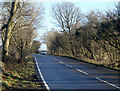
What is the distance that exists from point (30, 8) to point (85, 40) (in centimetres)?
1542

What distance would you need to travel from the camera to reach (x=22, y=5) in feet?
66.7

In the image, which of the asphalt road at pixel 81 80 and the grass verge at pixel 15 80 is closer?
the grass verge at pixel 15 80

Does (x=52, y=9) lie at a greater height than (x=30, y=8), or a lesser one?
greater

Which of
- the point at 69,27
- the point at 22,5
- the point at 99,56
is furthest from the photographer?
the point at 69,27

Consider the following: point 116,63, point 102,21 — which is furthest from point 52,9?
point 116,63

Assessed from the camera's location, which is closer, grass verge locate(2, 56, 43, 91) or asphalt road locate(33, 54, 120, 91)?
grass verge locate(2, 56, 43, 91)

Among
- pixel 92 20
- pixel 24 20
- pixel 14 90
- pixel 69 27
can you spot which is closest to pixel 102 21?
pixel 92 20

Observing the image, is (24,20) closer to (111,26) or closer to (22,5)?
Result: (22,5)

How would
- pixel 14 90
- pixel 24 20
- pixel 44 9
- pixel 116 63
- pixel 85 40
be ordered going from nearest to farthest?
pixel 14 90
pixel 116 63
pixel 24 20
pixel 44 9
pixel 85 40

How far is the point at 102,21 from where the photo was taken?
23.3m

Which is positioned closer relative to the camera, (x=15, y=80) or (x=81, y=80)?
(x=15, y=80)

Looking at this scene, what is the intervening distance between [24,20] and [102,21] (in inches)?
409

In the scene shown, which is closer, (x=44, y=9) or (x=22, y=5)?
(x=22, y=5)

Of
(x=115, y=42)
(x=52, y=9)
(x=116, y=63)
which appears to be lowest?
(x=116, y=63)
